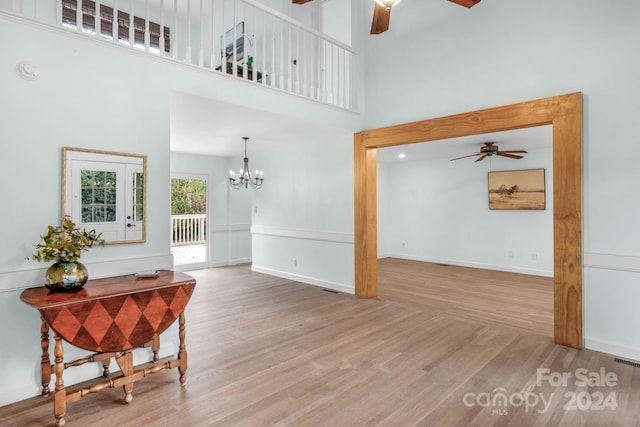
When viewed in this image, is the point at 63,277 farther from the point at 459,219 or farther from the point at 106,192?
the point at 459,219

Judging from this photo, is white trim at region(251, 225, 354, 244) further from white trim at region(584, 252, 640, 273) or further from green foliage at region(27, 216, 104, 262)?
green foliage at region(27, 216, 104, 262)

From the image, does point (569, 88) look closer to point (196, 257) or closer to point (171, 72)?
point (171, 72)

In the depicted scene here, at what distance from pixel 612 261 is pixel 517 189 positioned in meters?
3.58

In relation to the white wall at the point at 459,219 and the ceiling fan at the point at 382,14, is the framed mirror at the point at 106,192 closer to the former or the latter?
the ceiling fan at the point at 382,14

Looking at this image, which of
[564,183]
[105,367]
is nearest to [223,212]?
[105,367]

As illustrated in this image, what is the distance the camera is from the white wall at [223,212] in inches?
261

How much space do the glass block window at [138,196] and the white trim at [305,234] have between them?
271 cm

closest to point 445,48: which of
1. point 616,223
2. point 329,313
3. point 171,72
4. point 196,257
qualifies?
point 616,223

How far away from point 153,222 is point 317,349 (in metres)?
1.67

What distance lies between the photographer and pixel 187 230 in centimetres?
791

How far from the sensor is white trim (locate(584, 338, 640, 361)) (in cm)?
274

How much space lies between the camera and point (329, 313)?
3.90 m

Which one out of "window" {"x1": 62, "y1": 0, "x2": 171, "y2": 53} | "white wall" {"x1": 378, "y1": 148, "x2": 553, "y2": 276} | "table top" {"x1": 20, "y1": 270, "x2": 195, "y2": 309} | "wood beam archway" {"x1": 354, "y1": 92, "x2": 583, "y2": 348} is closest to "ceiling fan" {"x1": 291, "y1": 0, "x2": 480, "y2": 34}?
"wood beam archway" {"x1": 354, "y1": 92, "x2": 583, "y2": 348}

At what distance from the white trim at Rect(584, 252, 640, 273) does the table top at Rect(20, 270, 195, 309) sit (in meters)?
3.14
